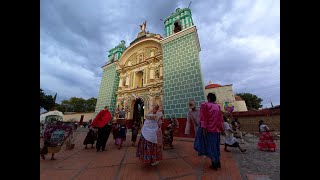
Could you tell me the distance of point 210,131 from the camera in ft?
10.3

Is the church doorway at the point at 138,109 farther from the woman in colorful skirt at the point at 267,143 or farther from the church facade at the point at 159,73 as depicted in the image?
the woman in colorful skirt at the point at 267,143

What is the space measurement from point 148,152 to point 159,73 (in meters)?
10.2

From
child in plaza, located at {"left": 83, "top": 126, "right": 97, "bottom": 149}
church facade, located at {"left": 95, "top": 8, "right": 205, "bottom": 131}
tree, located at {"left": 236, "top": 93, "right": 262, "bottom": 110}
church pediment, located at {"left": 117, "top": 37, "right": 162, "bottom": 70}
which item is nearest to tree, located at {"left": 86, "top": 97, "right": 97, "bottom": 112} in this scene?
church facade, located at {"left": 95, "top": 8, "right": 205, "bottom": 131}

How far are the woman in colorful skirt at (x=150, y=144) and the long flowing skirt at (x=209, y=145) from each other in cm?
87

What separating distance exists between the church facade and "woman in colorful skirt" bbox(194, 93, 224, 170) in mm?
6018

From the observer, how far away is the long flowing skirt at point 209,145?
3.02 m

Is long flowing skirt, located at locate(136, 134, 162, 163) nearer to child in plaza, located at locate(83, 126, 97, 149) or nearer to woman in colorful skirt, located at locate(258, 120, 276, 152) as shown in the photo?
child in plaza, located at locate(83, 126, 97, 149)

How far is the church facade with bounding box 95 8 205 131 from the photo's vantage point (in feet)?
32.9

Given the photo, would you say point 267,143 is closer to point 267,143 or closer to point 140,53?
point 267,143

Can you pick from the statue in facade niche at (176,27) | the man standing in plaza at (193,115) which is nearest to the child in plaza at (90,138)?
the man standing in plaza at (193,115)
